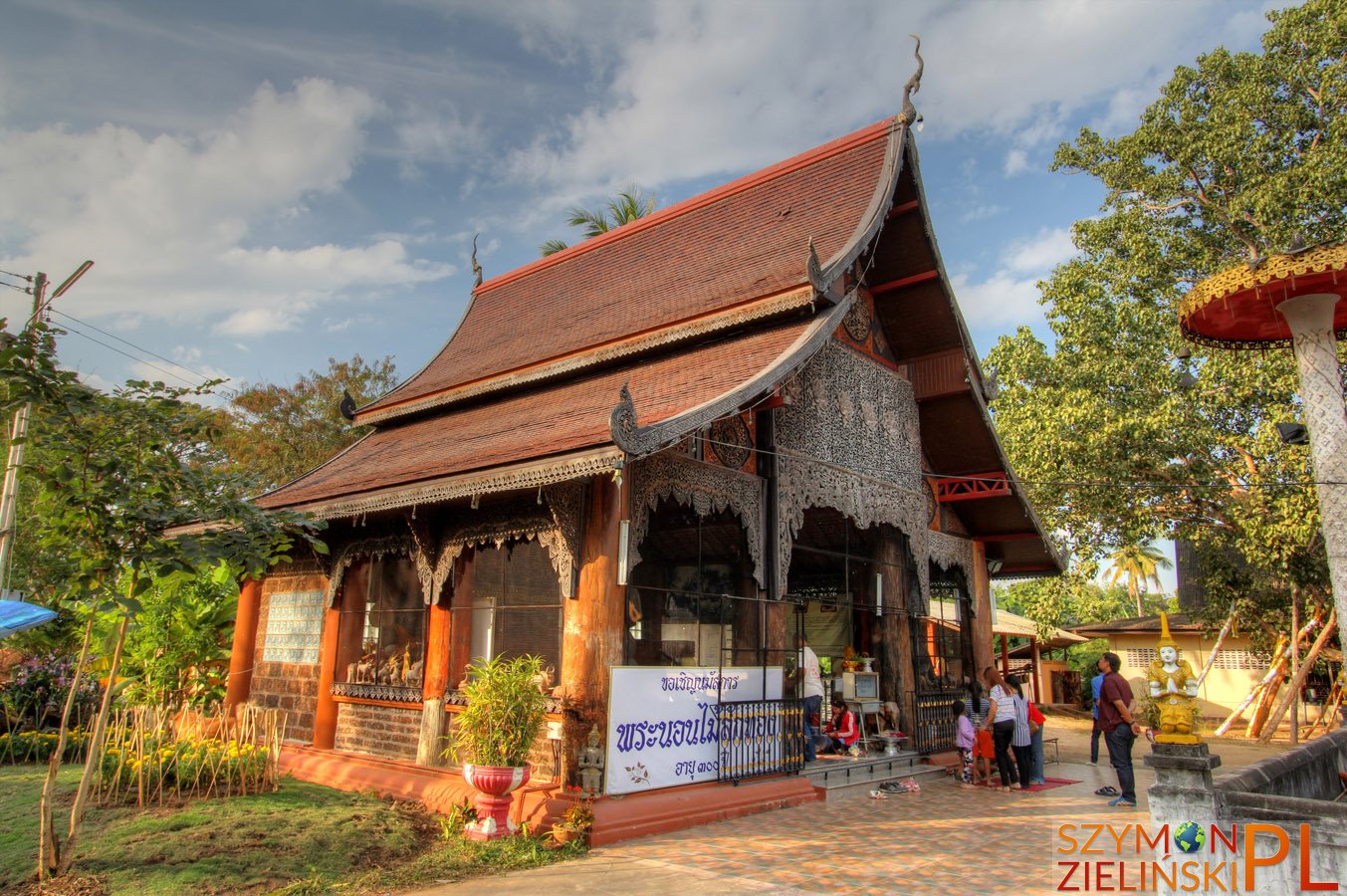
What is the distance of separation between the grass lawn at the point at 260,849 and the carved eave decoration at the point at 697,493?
2496 millimetres

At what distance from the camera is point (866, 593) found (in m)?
11.5

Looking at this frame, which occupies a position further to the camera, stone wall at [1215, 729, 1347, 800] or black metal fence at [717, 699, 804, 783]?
black metal fence at [717, 699, 804, 783]

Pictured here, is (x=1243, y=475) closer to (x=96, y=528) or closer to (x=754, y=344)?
(x=754, y=344)

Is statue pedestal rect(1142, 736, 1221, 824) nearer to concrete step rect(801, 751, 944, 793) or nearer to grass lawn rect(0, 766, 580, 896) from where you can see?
grass lawn rect(0, 766, 580, 896)

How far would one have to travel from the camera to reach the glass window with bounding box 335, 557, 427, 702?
31.2ft

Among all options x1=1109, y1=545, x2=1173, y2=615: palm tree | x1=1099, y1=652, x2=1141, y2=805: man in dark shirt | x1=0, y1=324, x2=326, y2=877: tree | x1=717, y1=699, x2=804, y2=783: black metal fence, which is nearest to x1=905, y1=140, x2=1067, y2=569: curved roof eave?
x1=1099, y1=652, x2=1141, y2=805: man in dark shirt

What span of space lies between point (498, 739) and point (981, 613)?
8660 mm

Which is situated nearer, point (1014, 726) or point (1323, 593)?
point (1014, 726)

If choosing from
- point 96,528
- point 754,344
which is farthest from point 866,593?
point 96,528

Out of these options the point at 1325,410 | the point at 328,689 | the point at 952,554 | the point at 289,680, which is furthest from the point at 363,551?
the point at 1325,410

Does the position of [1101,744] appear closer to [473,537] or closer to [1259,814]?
[1259,814]

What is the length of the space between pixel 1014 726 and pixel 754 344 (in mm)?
5084

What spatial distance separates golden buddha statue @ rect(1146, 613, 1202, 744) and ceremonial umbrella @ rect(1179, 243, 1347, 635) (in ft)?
16.7

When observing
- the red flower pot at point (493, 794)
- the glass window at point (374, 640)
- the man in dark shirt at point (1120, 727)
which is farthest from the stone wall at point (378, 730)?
the man in dark shirt at point (1120, 727)
